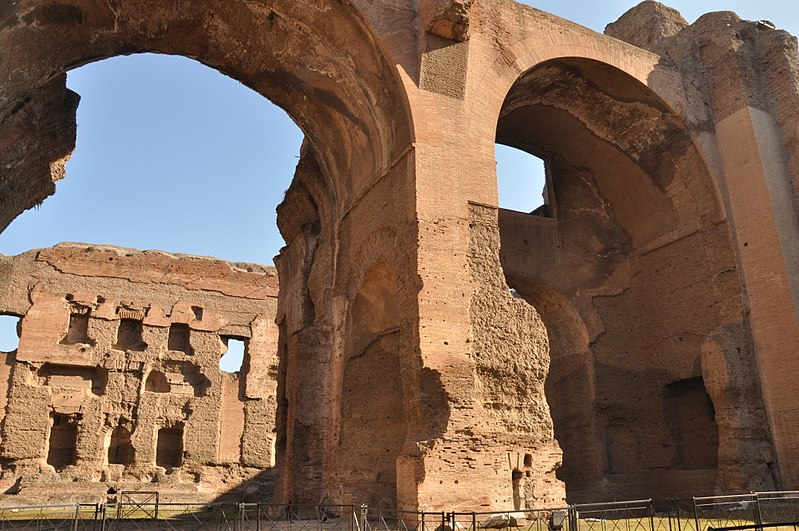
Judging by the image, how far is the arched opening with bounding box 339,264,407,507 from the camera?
909 cm

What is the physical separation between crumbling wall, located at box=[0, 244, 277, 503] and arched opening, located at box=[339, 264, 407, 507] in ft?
30.2

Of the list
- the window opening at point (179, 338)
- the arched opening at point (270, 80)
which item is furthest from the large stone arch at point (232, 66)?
the window opening at point (179, 338)

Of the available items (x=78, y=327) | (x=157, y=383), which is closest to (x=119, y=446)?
(x=157, y=383)

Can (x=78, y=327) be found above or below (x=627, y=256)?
above

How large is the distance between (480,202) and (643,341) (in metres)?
5.31

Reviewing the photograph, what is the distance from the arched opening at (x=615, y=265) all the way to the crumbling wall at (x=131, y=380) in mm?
9362

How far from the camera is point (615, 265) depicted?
12.9 metres

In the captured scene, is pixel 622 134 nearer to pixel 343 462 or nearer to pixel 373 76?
pixel 373 76

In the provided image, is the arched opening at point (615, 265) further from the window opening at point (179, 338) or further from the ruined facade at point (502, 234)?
the window opening at point (179, 338)

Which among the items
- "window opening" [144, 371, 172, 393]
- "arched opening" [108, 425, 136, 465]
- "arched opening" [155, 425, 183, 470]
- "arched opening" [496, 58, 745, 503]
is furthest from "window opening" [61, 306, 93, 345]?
"arched opening" [496, 58, 745, 503]

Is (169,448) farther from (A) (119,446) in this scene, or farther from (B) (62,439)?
(B) (62,439)

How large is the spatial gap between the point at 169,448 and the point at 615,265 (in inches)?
477

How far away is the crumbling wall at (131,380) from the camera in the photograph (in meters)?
16.6

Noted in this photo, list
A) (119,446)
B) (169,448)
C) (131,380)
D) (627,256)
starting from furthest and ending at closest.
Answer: (169,448), (131,380), (119,446), (627,256)
